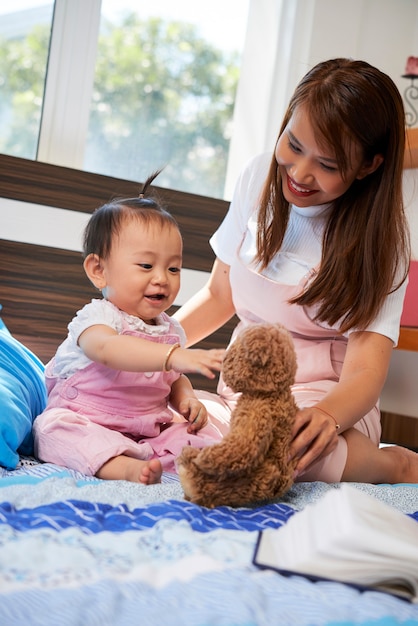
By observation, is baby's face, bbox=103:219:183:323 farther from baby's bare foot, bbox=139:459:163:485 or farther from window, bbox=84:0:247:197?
window, bbox=84:0:247:197

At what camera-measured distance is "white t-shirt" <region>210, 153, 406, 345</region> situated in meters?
1.61

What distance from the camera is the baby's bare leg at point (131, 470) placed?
1245 millimetres

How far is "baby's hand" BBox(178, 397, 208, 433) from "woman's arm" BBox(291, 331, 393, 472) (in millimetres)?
231

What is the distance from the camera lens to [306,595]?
757 mm

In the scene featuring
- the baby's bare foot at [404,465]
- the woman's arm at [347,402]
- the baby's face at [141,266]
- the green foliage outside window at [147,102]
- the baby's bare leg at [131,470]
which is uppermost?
the green foliage outside window at [147,102]

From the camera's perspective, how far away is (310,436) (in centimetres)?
123

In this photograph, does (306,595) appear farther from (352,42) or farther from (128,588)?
(352,42)

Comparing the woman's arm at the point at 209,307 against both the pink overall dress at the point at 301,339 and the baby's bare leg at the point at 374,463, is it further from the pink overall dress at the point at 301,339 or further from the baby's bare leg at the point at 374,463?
the baby's bare leg at the point at 374,463

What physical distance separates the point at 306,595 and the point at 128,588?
176 millimetres

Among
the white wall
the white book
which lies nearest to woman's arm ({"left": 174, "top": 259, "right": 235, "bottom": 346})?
the white book

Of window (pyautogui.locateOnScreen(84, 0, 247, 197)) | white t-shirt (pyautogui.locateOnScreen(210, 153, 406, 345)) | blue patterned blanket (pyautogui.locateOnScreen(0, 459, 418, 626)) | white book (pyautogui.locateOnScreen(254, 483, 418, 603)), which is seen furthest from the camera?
window (pyautogui.locateOnScreen(84, 0, 247, 197))

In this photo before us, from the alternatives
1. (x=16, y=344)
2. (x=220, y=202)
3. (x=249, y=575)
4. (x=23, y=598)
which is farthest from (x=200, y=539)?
(x=220, y=202)

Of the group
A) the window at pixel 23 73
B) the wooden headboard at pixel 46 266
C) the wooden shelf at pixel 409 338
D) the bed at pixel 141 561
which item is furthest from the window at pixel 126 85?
the bed at pixel 141 561

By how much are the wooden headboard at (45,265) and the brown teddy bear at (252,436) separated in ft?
4.92
